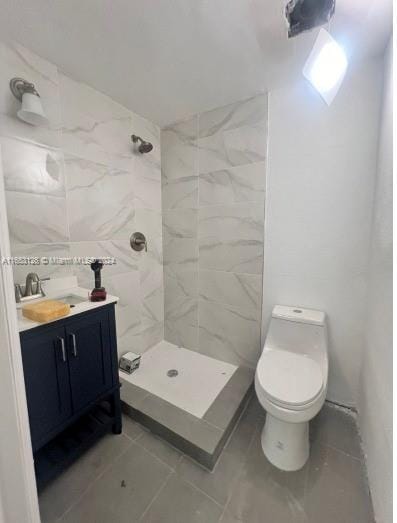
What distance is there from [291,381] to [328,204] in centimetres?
111

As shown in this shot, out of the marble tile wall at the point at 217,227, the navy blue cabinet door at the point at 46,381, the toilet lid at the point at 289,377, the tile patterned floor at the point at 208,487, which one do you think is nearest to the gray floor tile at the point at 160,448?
the tile patterned floor at the point at 208,487

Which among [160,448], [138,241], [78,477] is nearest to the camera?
[78,477]

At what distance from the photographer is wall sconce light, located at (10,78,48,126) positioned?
3.53 ft

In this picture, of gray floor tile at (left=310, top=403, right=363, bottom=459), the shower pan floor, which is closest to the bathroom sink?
the shower pan floor

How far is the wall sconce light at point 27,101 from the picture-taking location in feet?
3.53

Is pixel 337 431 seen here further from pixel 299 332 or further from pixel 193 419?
pixel 193 419

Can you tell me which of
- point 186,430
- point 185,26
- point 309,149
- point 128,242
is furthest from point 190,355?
point 185,26

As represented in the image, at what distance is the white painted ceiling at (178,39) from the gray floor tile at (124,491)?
224cm

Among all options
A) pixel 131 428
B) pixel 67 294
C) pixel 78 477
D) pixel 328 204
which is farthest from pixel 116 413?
pixel 328 204

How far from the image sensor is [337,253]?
142cm

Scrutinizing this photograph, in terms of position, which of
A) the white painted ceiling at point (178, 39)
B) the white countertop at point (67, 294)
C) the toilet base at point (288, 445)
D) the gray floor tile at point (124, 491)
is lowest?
the gray floor tile at point (124, 491)

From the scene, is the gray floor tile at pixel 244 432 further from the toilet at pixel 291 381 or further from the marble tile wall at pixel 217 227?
the marble tile wall at pixel 217 227

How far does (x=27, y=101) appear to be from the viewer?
1.07m

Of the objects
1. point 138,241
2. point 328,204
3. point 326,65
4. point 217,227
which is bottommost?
point 138,241
